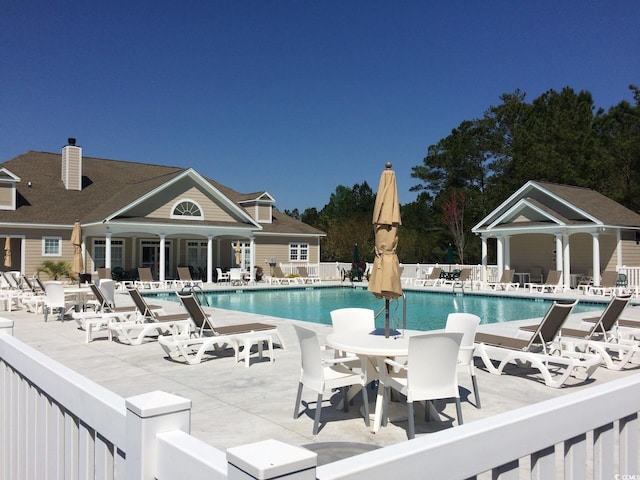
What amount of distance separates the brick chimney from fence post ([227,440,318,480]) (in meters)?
30.9

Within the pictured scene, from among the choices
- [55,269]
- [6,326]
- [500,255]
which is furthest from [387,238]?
[55,269]

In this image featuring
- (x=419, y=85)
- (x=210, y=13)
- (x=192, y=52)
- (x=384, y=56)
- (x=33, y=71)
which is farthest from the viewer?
(x=419, y=85)

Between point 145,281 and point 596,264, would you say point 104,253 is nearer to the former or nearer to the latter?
point 145,281

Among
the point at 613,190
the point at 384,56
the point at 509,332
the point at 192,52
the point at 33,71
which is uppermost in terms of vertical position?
the point at 384,56

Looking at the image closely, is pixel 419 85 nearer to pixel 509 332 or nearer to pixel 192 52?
pixel 192 52

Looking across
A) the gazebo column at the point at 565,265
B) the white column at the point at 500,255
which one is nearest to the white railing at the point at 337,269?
the white column at the point at 500,255

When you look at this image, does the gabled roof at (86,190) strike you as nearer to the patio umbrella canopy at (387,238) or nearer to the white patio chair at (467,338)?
the patio umbrella canopy at (387,238)

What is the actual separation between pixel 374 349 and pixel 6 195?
2521 centimetres

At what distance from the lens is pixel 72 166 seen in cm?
2908

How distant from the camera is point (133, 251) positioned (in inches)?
1102

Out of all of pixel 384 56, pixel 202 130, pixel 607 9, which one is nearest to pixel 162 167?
pixel 202 130

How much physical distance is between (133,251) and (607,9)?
29.3 metres

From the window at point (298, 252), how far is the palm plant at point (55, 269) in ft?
43.5

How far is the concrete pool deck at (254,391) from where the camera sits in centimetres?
479
